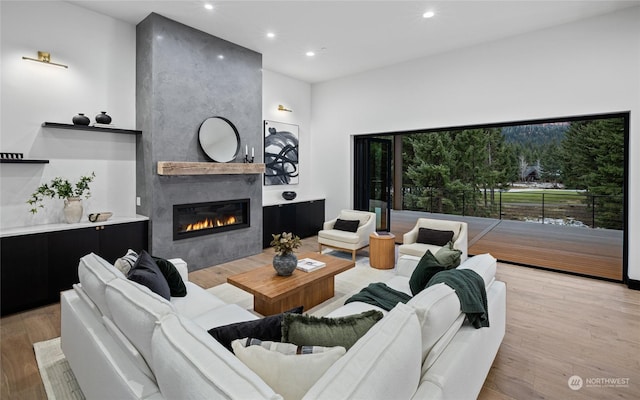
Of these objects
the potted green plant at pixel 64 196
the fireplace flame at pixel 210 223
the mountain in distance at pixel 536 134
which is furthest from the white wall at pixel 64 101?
the mountain in distance at pixel 536 134

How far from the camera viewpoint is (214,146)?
4785 mm

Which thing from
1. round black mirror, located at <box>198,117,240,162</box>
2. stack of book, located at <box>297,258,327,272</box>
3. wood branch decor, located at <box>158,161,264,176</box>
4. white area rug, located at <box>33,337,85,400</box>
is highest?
round black mirror, located at <box>198,117,240,162</box>

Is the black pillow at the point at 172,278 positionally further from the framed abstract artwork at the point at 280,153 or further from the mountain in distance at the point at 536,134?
the mountain in distance at the point at 536,134

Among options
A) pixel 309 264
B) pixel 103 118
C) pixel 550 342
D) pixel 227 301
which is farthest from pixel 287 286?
pixel 103 118

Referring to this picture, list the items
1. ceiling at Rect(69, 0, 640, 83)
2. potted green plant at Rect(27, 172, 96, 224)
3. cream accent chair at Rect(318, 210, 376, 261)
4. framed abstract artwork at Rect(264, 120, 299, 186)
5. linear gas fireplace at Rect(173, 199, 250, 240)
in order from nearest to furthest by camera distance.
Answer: potted green plant at Rect(27, 172, 96, 224), ceiling at Rect(69, 0, 640, 83), linear gas fireplace at Rect(173, 199, 250, 240), cream accent chair at Rect(318, 210, 376, 261), framed abstract artwork at Rect(264, 120, 299, 186)

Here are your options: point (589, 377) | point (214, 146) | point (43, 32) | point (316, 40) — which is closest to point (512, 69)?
point (316, 40)

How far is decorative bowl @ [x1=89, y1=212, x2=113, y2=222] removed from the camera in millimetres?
3823

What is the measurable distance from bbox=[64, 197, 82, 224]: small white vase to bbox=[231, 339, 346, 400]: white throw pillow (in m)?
3.55

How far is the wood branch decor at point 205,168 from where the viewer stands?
13.6 ft

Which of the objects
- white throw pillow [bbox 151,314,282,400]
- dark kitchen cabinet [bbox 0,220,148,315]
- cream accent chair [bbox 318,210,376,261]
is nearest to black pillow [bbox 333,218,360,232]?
cream accent chair [bbox 318,210,376,261]

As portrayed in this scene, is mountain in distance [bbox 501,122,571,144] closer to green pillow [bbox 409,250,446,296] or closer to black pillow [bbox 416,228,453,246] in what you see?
black pillow [bbox 416,228,453,246]

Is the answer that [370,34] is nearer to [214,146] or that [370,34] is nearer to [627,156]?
[214,146]

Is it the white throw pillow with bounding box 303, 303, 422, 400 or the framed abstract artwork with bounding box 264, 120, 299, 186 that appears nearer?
the white throw pillow with bounding box 303, 303, 422, 400

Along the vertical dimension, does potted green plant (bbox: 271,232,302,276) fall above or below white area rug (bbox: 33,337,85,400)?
above
